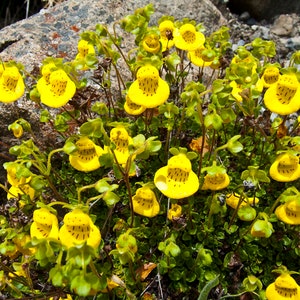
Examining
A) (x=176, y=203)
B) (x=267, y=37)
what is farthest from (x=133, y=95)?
(x=267, y=37)

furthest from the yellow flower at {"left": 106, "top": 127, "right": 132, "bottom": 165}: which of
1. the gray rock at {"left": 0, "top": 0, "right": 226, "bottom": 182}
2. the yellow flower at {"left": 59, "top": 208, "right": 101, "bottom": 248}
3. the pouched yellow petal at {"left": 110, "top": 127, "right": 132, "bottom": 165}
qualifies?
the gray rock at {"left": 0, "top": 0, "right": 226, "bottom": 182}

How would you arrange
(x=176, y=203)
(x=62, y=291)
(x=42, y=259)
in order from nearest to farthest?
1. (x=42, y=259)
2. (x=62, y=291)
3. (x=176, y=203)

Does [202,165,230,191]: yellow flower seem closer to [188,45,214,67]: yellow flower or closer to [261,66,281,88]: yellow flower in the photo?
[261,66,281,88]: yellow flower

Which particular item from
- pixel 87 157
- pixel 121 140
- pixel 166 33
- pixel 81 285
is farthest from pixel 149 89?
pixel 81 285

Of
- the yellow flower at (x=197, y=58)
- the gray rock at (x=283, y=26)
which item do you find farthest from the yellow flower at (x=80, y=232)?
the gray rock at (x=283, y=26)

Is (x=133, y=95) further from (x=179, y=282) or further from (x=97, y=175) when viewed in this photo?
(x=179, y=282)

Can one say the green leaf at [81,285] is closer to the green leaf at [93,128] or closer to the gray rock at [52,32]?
the green leaf at [93,128]
